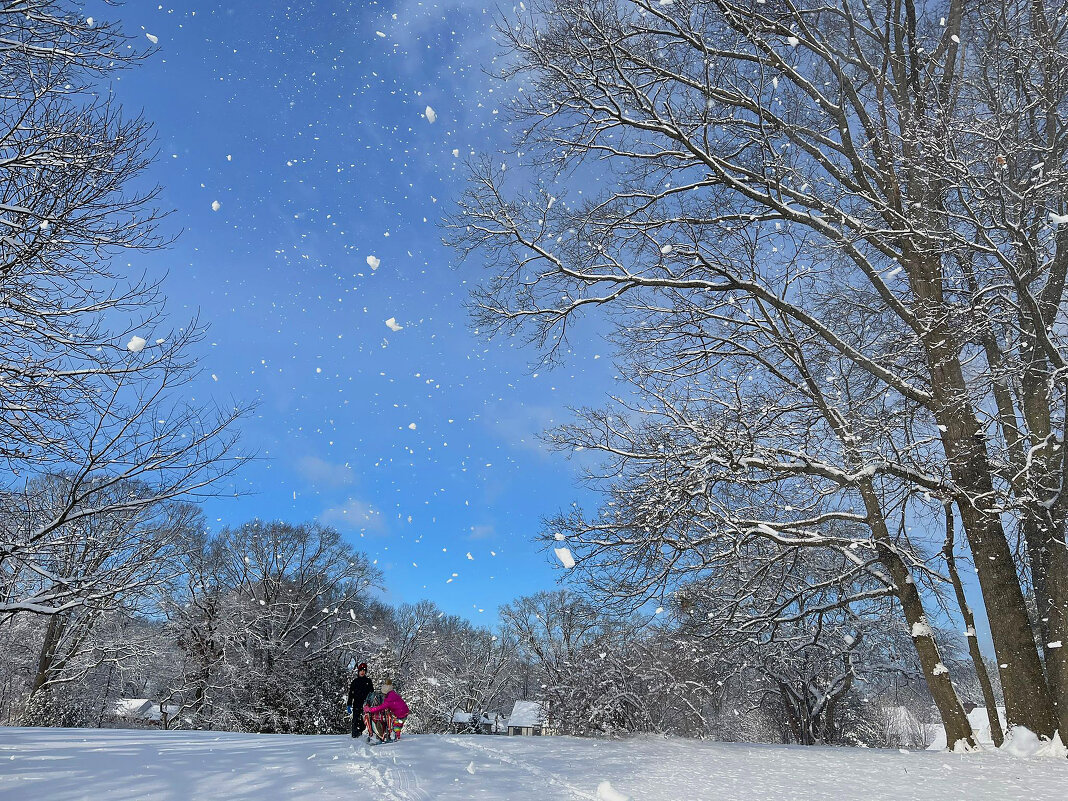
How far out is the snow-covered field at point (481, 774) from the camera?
14.6 ft

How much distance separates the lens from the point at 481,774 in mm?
5754

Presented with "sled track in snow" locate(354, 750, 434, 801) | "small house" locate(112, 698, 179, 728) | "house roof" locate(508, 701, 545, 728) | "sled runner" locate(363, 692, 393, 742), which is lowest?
"house roof" locate(508, 701, 545, 728)

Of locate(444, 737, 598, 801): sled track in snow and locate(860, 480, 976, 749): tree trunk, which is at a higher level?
locate(860, 480, 976, 749): tree trunk

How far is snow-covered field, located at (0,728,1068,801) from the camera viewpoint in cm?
446

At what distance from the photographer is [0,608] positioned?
19.5ft

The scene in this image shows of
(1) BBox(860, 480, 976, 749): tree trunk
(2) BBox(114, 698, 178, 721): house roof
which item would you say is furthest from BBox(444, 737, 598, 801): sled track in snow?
(2) BBox(114, 698, 178, 721): house roof

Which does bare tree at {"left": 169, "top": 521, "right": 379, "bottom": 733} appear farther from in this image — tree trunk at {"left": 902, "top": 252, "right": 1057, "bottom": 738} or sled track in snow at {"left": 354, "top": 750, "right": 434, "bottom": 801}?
tree trunk at {"left": 902, "top": 252, "right": 1057, "bottom": 738}

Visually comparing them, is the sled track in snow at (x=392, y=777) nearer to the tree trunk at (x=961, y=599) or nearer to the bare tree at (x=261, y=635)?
the tree trunk at (x=961, y=599)

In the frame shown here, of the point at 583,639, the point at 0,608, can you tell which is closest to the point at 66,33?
the point at 0,608

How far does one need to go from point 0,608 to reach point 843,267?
1129 cm

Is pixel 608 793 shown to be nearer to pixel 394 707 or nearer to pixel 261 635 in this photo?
pixel 394 707

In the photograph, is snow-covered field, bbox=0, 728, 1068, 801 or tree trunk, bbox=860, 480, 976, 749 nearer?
snow-covered field, bbox=0, 728, 1068, 801

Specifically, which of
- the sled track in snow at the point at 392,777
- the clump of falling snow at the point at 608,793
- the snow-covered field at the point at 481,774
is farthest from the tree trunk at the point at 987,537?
the sled track in snow at the point at 392,777

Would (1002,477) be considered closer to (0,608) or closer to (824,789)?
(824,789)
